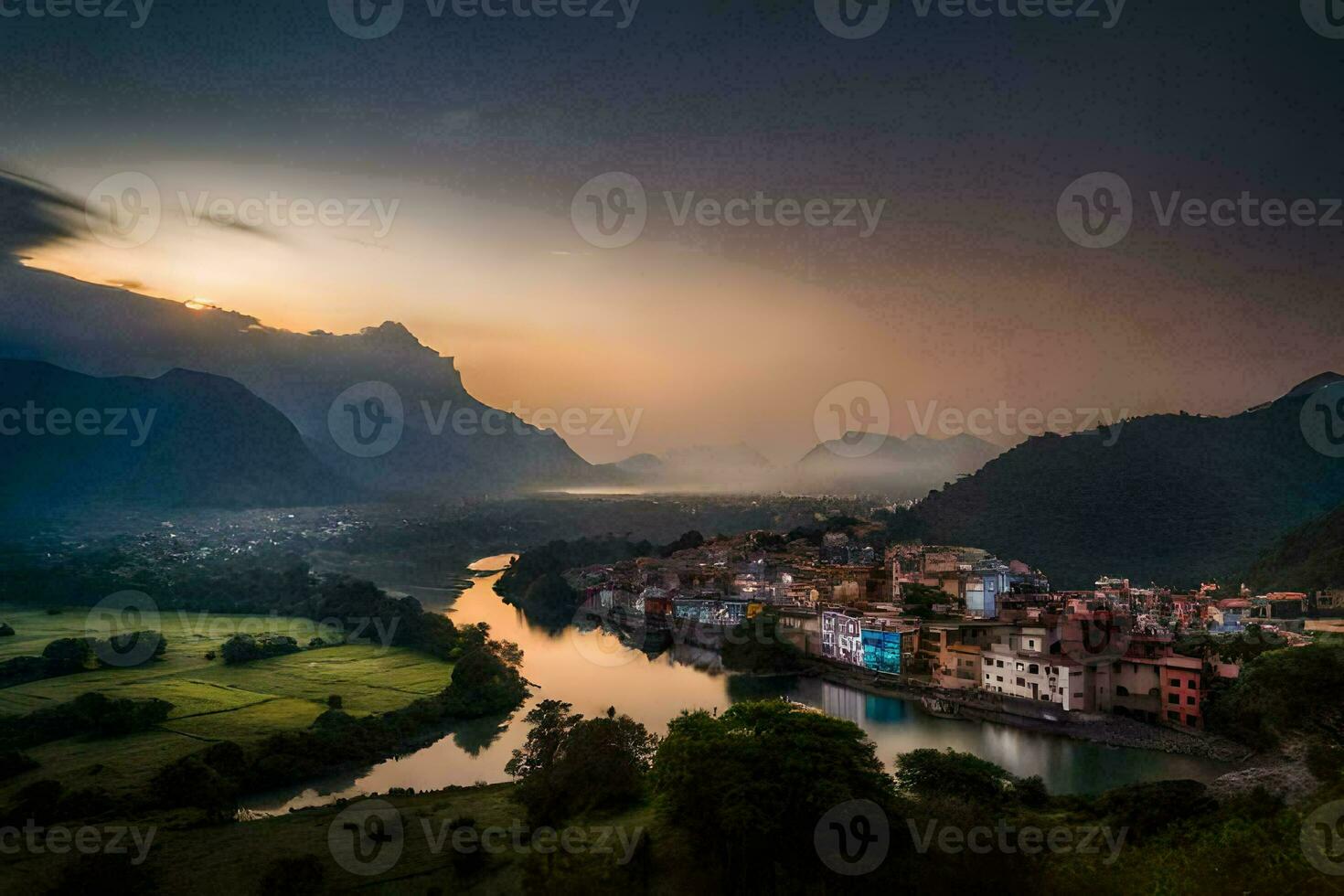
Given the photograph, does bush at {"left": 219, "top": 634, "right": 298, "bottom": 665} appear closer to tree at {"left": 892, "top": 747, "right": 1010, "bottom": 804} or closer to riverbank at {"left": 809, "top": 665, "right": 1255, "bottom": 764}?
riverbank at {"left": 809, "top": 665, "right": 1255, "bottom": 764}

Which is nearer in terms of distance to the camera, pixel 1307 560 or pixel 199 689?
pixel 199 689

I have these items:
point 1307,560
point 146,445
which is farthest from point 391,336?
point 1307,560

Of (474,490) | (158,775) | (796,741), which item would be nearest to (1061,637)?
(796,741)

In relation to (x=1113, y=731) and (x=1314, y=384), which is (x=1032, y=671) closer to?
(x=1113, y=731)

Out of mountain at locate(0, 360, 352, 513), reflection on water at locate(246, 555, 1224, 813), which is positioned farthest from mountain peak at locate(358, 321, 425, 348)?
reflection on water at locate(246, 555, 1224, 813)

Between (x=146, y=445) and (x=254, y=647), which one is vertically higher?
(x=146, y=445)
